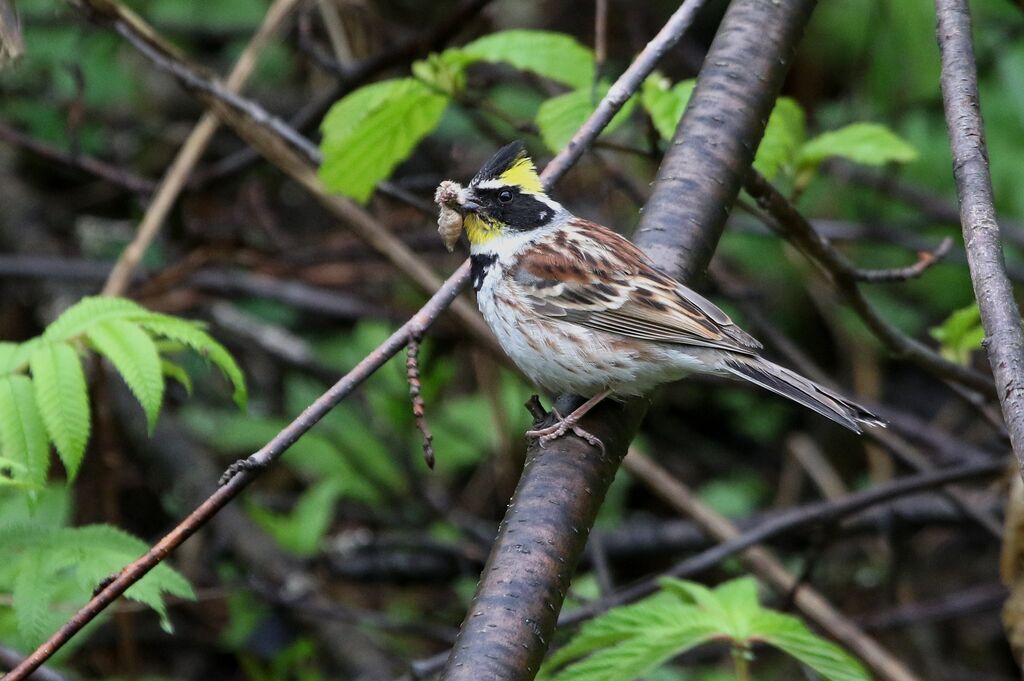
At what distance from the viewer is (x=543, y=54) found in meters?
4.14

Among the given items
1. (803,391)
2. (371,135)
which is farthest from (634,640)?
(371,135)

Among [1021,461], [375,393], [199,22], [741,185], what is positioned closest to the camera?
[1021,461]

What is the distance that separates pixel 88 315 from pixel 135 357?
1.05 feet

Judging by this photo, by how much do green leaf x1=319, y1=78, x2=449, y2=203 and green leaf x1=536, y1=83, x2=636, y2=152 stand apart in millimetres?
408

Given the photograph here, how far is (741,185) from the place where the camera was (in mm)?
3443

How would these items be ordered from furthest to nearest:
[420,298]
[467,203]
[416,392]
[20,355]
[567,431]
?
[420,298] < [467,203] < [20,355] < [567,431] < [416,392]

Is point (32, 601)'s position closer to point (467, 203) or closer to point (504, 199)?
point (467, 203)

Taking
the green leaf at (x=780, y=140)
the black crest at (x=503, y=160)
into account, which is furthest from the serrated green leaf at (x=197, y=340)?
the green leaf at (x=780, y=140)

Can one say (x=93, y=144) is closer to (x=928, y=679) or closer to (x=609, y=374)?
(x=609, y=374)

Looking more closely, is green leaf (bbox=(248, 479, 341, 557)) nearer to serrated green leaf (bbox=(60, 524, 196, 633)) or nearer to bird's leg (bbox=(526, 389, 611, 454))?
serrated green leaf (bbox=(60, 524, 196, 633))

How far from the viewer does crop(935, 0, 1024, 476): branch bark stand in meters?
2.21

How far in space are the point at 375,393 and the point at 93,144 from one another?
7.93 ft

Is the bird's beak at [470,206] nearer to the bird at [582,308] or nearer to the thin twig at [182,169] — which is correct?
the bird at [582,308]

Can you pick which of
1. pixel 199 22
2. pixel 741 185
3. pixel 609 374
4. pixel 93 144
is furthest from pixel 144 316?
pixel 199 22
